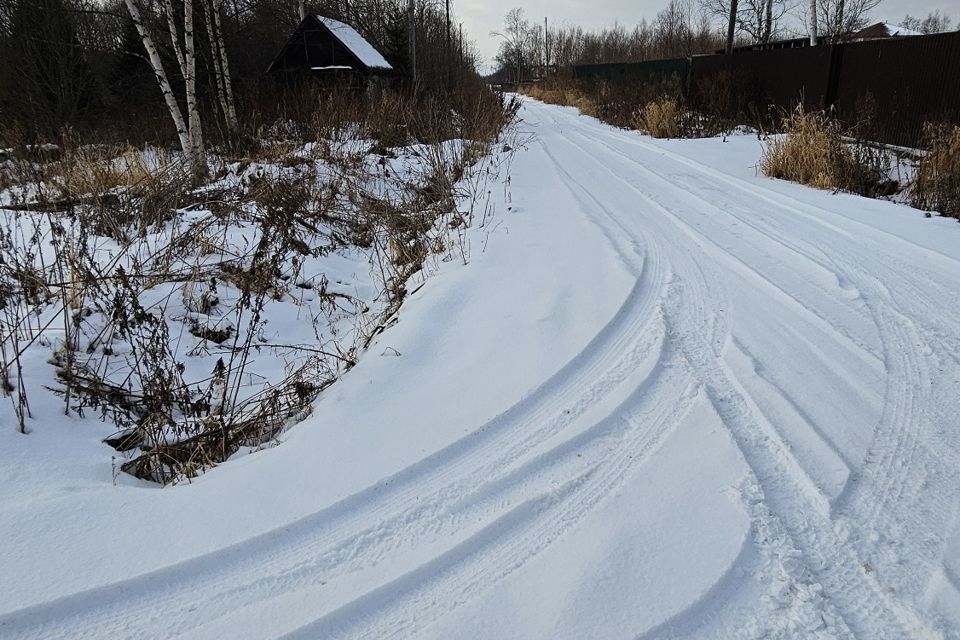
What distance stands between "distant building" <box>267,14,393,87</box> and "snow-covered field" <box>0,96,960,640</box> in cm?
1621

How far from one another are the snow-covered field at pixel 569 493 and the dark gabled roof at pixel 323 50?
16316 millimetres

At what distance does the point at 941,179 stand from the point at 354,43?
16.6 metres

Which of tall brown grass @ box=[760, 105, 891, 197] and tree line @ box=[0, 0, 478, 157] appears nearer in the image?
tall brown grass @ box=[760, 105, 891, 197]

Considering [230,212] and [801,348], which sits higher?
[230,212]

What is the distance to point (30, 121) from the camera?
42.7 ft

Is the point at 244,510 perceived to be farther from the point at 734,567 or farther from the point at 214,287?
the point at 214,287

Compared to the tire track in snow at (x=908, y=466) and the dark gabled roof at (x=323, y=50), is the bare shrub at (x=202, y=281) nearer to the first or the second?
the tire track in snow at (x=908, y=466)

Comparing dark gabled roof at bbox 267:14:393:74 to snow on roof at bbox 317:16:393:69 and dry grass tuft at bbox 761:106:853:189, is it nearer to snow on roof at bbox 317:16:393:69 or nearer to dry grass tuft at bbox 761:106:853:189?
snow on roof at bbox 317:16:393:69

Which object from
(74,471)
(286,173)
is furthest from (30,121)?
(74,471)

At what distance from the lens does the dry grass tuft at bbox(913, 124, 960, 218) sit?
17.4 ft

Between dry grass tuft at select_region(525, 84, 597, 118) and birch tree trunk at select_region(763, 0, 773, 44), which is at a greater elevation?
birch tree trunk at select_region(763, 0, 773, 44)

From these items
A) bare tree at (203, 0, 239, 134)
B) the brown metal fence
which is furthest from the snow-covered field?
bare tree at (203, 0, 239, 134)

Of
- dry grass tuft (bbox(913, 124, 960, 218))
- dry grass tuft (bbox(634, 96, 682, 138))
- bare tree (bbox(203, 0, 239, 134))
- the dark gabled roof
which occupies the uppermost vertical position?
the dark gabled roof

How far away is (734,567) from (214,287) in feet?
12.7
